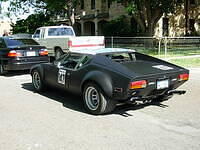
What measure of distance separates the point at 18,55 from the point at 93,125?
22.0 ft

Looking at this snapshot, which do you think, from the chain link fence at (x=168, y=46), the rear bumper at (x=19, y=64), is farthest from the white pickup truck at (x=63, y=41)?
the chain link fence at (x=168, y=46)

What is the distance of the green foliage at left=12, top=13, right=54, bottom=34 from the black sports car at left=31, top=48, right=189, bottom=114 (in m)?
31.2

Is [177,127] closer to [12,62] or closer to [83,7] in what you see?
[12,62]

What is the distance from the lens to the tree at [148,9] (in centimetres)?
2419

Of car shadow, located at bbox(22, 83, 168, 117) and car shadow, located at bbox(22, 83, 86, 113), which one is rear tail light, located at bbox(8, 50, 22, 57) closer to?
car shadow, located at bbox(22, 83, 86, 113)

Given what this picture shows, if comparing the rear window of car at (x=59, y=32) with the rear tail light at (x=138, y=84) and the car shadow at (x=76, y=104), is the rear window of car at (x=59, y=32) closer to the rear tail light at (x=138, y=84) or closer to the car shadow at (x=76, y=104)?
the car shadow at (x=76, y=104)

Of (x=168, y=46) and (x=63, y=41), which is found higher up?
(x=63, y=41)

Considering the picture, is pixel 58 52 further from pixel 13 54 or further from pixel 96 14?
pixel 96 14

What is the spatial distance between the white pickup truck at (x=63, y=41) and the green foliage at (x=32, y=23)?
19815 millimetres

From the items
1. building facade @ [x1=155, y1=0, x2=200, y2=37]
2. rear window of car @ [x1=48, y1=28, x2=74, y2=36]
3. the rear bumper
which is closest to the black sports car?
the rear bumper

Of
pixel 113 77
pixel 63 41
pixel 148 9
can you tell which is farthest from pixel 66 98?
pixel 148 9

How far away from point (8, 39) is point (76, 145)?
8625 mm

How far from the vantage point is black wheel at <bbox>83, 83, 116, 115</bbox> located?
225 inches

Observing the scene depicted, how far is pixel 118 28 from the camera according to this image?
31047 millimetres
